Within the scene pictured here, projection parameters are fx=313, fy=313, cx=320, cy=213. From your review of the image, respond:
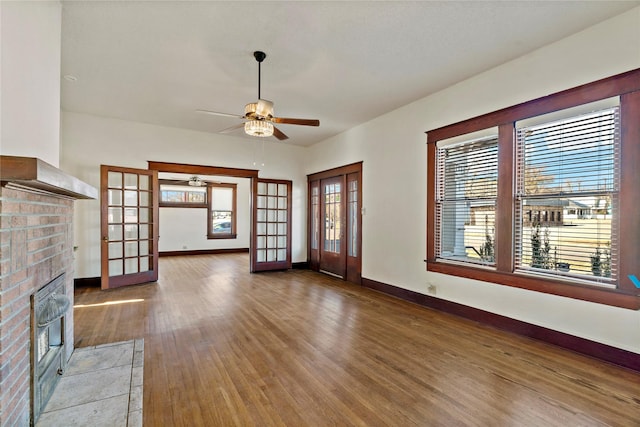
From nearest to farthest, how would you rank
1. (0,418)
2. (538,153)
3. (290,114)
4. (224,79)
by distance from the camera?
1. (0,418)
2. (538,153)
3. (224,79)
4. (290,114)

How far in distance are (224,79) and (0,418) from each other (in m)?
3.54

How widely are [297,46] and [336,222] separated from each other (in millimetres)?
3912

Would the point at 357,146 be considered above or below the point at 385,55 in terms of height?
below

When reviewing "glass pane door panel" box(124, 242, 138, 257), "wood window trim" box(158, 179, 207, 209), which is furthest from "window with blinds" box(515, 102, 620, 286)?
"wood window trim" box(158, 179, 207, 209)

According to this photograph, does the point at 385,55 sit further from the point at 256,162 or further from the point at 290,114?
the point at 256,162

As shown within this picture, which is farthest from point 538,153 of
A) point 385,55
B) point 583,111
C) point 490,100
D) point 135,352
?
point 135,352

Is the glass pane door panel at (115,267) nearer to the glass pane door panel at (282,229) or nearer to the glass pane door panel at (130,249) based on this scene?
the glass pane door panel at (130,249)

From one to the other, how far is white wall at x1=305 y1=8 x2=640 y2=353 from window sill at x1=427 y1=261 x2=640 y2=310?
59 mm

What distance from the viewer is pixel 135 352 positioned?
279cm

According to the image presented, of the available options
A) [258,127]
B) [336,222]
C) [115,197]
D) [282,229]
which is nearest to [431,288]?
[336,222]

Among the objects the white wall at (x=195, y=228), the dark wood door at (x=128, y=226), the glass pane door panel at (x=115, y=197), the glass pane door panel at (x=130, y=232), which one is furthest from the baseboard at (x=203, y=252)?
the glass pane door panel at (x=115, y=197)

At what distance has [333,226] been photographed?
6613 millimetres

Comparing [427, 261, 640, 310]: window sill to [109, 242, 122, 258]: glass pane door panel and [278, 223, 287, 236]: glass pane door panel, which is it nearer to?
[278, 223, 287, 236]: glass pane door panel

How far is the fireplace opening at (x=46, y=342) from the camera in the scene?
73.5 inches
